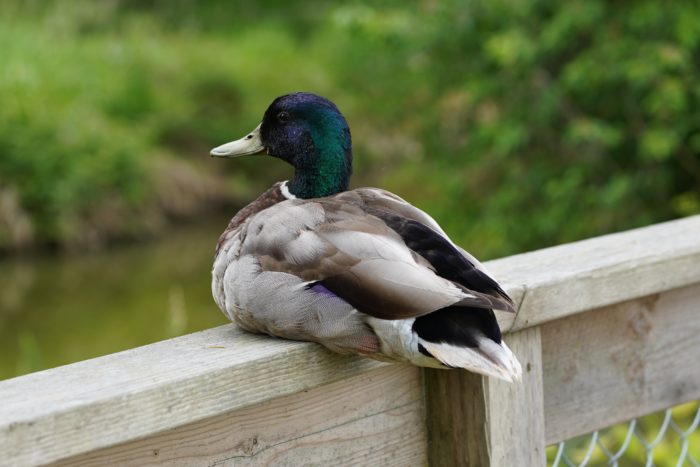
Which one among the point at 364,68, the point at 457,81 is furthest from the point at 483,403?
the point at 364,68

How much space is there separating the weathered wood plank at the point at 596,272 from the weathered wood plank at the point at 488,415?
54 mm

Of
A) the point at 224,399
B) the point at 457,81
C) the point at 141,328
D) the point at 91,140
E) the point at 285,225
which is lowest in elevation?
the point at 141,328

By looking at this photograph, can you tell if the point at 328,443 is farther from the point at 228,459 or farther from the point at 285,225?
the point at 285,225

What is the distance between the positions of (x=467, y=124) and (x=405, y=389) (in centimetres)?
537

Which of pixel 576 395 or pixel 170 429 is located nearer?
pixel 170 429

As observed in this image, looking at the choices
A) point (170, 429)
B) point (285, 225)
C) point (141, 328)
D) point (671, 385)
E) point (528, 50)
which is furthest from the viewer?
point (141, 328)

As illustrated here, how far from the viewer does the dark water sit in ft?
23.7

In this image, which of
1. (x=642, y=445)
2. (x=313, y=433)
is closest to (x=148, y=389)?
(x=313, y=433)

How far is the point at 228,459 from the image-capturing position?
52.4 inches

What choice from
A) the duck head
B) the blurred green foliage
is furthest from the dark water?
the duck head

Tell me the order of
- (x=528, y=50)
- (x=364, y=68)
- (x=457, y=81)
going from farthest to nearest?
(x=364, y=68) < (x=457, y=81) < (x=528, y=50)

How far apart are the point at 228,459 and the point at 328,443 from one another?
6.2 inches

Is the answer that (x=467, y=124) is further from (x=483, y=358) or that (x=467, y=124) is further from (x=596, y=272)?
(x=483, y=358)

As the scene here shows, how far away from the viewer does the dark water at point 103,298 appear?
23.7 feet
